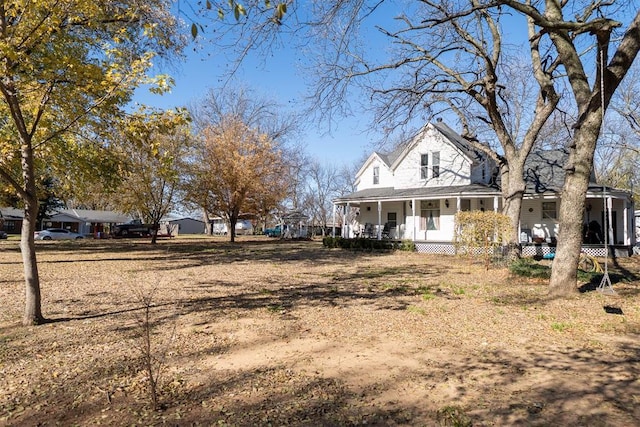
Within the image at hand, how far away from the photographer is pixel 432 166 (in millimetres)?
23375

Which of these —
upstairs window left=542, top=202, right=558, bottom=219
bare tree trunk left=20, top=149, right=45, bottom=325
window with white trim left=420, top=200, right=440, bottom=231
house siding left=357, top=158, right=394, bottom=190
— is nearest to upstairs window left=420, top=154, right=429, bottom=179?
window with white trim left=420, top=200, right=440, bottom=231

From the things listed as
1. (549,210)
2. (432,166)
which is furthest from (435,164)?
(549,210)

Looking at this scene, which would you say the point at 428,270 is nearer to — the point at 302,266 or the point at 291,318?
the point at 302,266

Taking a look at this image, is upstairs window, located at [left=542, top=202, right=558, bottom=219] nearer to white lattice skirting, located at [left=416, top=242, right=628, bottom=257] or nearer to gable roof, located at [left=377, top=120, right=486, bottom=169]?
white lattice skirting, located at [left=416, top=242, right=628, bottom=257]

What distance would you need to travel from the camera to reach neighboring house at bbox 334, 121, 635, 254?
20266 mm

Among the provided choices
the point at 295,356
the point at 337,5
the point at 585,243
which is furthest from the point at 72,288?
the point at 585,243

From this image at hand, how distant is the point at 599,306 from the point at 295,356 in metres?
6.45

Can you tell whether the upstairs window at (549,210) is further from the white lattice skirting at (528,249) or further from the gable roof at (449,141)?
the gable roof at (449,141)

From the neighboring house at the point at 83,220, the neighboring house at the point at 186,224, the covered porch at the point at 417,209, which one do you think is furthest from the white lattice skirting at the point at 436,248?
the neighboring house at the point at 186,224

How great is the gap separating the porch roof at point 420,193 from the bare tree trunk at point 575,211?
11.0m

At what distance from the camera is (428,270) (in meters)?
13.8

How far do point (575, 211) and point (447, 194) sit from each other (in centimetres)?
1182

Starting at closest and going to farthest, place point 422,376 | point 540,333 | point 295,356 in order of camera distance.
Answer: point 422,376
point 295,356
point 540,333

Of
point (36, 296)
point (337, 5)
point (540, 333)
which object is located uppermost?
point (337, 5)
